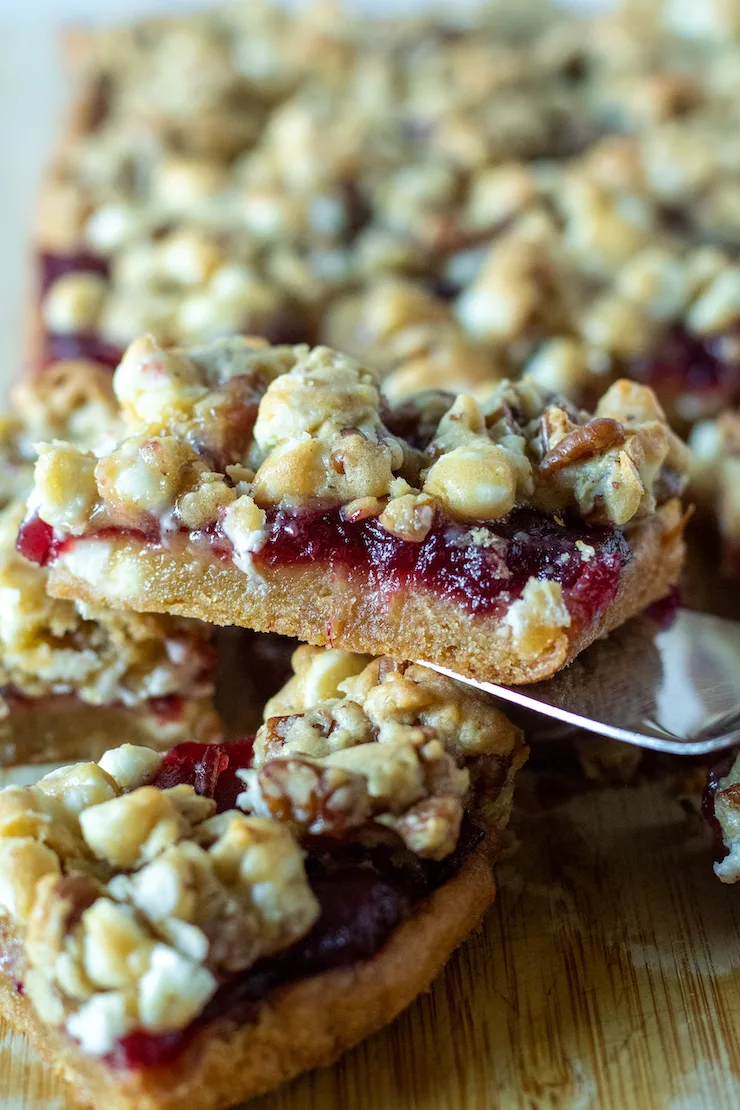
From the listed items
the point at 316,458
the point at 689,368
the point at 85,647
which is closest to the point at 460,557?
the point at 316,458

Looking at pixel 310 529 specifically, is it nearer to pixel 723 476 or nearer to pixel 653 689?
pixel 653 689

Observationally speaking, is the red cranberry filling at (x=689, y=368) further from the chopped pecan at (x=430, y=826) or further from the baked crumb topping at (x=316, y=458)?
the chopped pecan at (x=430, y=826)

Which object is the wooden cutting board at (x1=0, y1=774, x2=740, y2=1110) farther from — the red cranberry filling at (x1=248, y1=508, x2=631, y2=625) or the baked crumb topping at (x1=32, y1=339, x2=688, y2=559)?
the baked crumb topping at (x1=32, y1=339, x2=688, y2=559)

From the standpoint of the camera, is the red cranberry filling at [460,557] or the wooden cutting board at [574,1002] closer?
the wooden cutting board at [574,1002]

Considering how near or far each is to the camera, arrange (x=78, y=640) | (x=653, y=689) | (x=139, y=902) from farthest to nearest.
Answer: (x=78, y=640)
(x=653, y=689)
(x=139, y=902)

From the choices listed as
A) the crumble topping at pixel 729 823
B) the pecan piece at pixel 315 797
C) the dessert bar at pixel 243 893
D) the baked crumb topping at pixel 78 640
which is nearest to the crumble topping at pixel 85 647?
the baked crumb topping at pixel 78 640

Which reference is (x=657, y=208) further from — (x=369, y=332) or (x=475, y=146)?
(x=369, y=332)

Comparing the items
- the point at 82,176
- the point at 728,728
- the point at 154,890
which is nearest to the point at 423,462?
the point at 728,728

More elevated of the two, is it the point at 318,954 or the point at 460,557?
the point at 460,557
